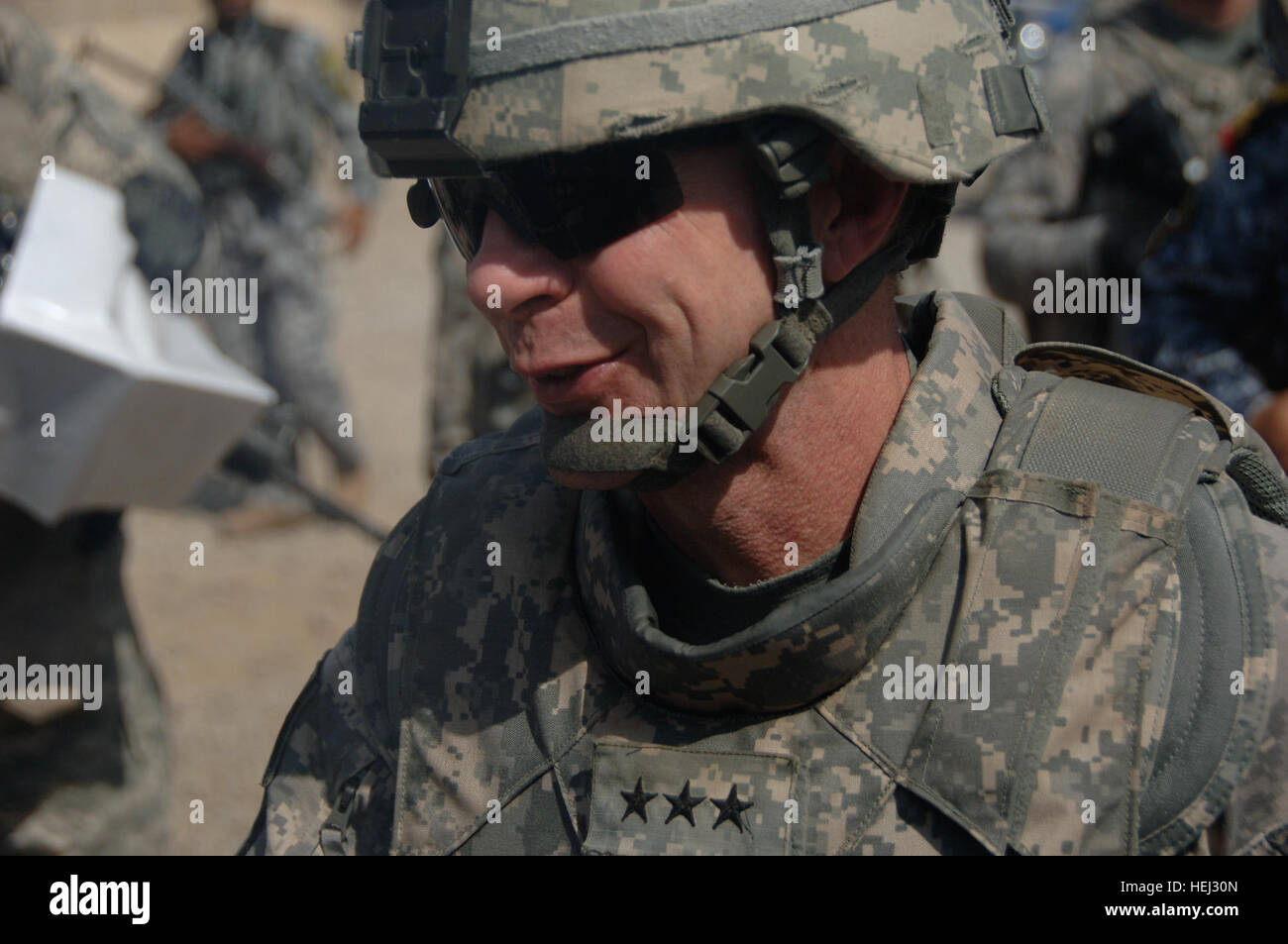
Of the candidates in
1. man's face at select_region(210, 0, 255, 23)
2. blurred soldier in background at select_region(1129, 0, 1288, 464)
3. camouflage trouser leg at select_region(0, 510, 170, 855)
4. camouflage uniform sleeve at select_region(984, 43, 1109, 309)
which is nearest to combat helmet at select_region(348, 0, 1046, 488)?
blurred soldier in background at select_region(1129, 0, 1288, 464)

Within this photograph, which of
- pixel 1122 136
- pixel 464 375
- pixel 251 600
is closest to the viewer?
pixel 1122 136

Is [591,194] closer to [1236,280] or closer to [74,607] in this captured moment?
[1236,280]

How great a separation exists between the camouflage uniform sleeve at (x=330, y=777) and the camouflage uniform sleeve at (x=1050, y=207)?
338 cm

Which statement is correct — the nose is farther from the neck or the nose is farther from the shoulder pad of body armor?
the shoulder pad of body armor

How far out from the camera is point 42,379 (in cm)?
362

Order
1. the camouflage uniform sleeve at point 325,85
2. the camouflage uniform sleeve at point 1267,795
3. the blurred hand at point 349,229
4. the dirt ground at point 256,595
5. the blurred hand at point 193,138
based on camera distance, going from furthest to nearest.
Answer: the blurred hand at point 349,229, the camouflage uniform sleeve at point 325,85, the blurred hand at point 193,138, the dirt ground at point 256,595, the camouflage uniform sleeve at point 1267,795

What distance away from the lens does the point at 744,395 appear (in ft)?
6.55

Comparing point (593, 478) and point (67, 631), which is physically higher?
point (593, 478)

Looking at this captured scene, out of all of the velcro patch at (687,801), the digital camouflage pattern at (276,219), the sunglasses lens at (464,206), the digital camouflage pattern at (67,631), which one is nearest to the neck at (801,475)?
the velcro patch at (687,801)

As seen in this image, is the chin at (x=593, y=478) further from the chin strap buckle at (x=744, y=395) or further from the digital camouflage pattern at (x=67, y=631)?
the digital camouflage pattern at (x=67, y=631)

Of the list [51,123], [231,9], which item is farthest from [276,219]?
[51,123]

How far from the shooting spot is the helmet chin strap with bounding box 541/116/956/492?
→ 1953 mm

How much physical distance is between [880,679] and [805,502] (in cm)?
28

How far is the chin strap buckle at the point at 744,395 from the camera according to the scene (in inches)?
78.6
